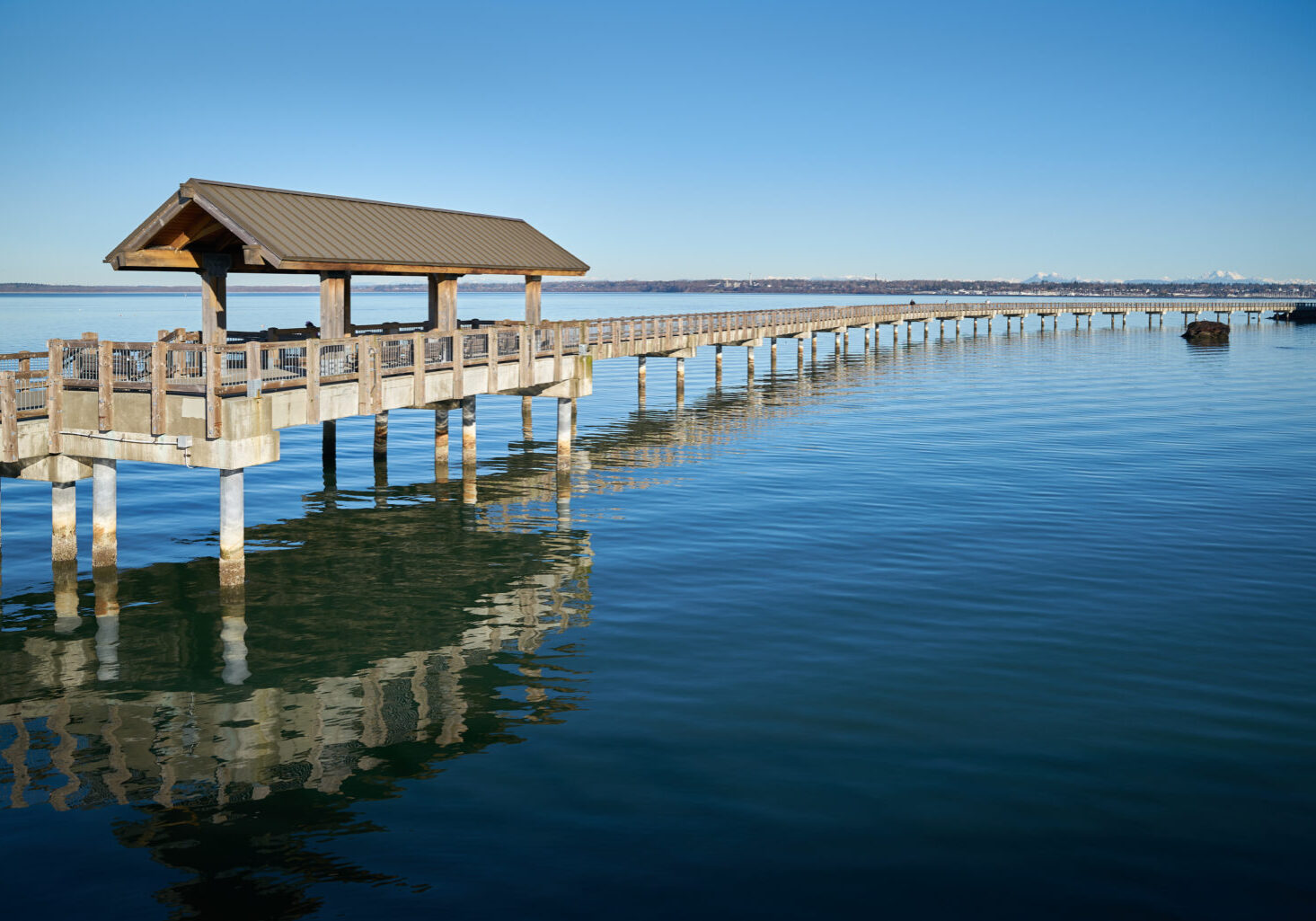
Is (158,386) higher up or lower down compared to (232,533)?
higher up

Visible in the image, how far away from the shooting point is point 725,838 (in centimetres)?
1127

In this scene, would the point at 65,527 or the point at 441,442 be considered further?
the point at 441,442

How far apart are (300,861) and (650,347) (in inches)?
1445

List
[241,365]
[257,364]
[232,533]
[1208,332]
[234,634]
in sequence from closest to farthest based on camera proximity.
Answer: [234,634]
[257,364]
[232,533]
[241,365]
[1208,332]

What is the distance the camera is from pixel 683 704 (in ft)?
49.0

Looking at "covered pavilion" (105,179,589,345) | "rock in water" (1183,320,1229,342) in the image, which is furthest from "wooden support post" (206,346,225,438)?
"rock in water" (1183,320,1229,342)

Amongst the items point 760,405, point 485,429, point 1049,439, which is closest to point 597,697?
point 1049,439

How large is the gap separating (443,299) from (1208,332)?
98231 millimetres

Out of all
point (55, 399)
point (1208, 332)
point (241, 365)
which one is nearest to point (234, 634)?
point (241, 365)

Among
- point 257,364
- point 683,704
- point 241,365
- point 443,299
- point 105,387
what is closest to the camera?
point 683,704

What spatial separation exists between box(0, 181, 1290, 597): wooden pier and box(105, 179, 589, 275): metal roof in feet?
0.17

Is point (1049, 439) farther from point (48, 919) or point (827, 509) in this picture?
point (48, 919)

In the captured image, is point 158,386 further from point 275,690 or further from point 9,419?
point 275,690

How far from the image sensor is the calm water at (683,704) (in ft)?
35.0
